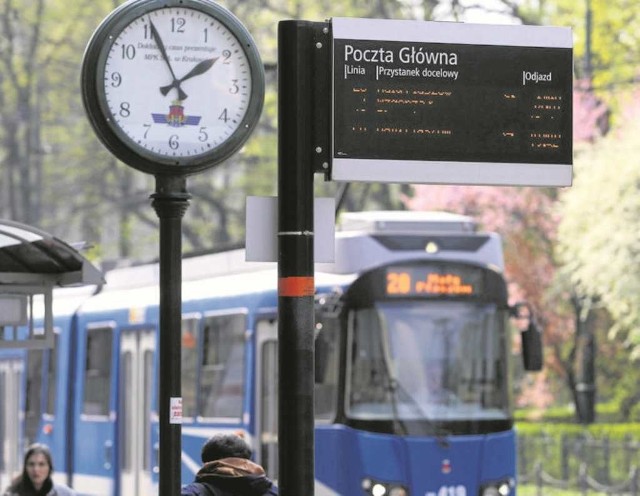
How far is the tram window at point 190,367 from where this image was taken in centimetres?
1980

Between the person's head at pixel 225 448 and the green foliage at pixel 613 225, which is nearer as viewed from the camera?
the person's head at pixel 225 448

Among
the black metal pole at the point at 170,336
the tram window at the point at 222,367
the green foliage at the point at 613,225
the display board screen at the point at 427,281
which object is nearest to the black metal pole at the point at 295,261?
the black metal pole at the point at 170,336

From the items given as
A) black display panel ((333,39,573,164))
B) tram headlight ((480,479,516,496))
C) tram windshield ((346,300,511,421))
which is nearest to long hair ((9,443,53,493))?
tram windshield ((346,300,511,421))

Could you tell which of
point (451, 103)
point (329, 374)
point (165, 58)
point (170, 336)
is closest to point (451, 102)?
point (451, 103)

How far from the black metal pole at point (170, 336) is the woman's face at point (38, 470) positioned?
505 cm

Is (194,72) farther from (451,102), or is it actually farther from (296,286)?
(296,286)

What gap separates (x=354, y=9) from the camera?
44.6 metres

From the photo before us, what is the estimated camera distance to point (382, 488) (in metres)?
17.2

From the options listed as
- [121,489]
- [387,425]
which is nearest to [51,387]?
[121,489]

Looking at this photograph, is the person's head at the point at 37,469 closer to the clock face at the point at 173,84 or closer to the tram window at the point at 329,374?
the tram window at the point at 329,374

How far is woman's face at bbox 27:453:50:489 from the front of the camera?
42.7ft

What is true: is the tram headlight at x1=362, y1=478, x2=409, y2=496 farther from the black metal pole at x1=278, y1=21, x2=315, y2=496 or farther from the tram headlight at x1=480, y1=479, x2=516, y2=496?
the black metal pole at x1=278, y1=21, x2=315, y2=496

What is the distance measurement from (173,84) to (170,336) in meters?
1.17

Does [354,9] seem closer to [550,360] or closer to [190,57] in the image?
[550,360]
